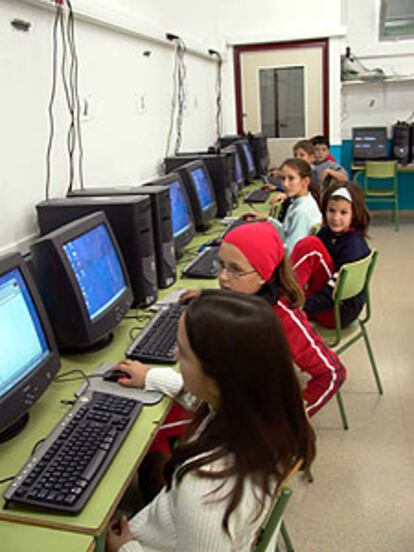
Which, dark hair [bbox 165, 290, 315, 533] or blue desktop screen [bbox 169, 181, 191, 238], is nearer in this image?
dark hair [bbox 165, 290, 315, 533]

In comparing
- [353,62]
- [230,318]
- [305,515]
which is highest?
[353,62]

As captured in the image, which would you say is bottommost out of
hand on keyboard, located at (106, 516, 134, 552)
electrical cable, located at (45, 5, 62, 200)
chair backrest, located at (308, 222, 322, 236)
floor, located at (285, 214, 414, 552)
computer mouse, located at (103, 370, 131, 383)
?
floor, located at (285, 214, 414, 552)

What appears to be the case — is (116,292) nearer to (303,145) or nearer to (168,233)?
(168,233)

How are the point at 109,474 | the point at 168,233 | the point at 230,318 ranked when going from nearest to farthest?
the point at 230,318, the point at 109,474, the point at 168,233

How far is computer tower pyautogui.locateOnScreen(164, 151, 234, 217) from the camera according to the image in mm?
3555

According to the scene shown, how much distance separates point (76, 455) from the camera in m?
1.22

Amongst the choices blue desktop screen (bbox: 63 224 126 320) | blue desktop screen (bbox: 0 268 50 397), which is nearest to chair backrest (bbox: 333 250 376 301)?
blue desktop screen (bbox: 63 224 126 320)

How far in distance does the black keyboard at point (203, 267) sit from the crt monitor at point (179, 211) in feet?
0.43

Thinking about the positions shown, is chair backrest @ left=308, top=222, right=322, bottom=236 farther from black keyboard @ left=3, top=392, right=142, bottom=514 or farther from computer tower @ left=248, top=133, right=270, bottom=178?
computer tower @ left=248, top=133, right=270, bottom=178

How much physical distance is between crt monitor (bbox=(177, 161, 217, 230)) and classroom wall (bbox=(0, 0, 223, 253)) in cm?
32

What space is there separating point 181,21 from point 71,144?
215 cm

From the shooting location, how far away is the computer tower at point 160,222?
7.31 ft

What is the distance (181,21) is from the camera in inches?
163

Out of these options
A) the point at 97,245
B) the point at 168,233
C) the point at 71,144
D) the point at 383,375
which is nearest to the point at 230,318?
the point at 97,245
